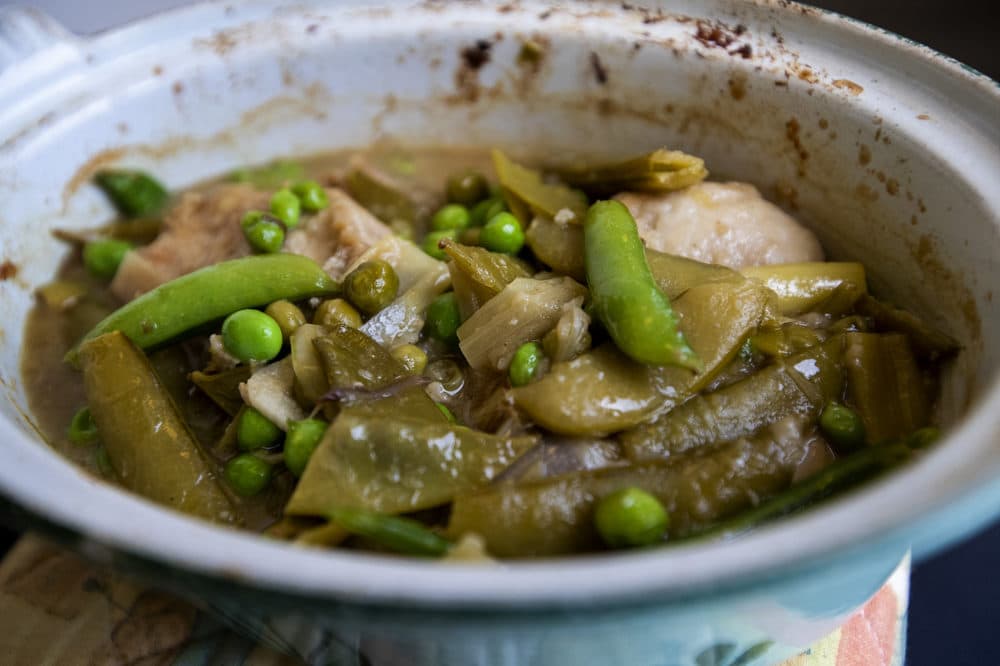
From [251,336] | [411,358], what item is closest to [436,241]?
[411,358]

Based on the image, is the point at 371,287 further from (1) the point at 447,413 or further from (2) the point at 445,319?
(1) the point at 447,413

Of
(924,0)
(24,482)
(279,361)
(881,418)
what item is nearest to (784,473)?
(881,418)

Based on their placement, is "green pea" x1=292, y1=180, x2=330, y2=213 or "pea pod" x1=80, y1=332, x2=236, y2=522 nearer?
"pea pod" x1=80, y1=332, x2=236, y2=522

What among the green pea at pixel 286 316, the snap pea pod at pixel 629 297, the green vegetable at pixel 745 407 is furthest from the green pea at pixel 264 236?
the green vegetable at pixel 745 407

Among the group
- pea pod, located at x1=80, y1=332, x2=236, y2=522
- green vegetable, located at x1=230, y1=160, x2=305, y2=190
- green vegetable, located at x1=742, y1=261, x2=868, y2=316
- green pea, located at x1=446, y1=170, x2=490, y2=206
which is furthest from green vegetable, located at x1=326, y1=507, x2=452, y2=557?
green vegetable, located at x1=230, y1=160, x2=305, y2=190

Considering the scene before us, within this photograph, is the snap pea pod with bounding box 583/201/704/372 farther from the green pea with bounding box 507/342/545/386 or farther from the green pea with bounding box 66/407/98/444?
the green pea with bounding box 66/407/98/444

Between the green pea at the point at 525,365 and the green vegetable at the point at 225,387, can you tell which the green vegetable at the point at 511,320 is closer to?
the green pea at the point at 525,365
